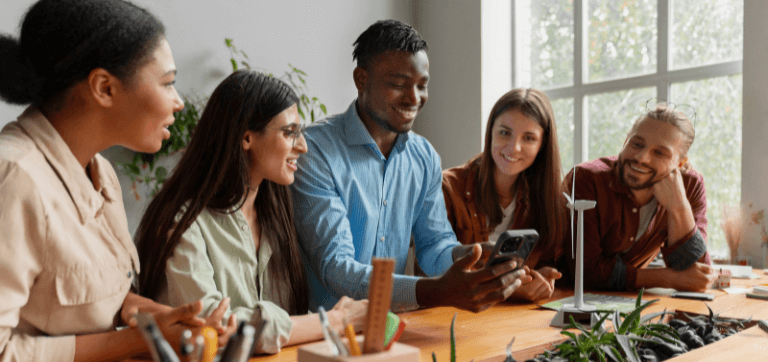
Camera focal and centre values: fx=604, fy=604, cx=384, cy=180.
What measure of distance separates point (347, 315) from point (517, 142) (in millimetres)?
1139

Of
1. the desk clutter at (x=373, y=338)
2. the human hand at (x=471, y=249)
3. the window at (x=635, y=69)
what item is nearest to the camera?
the desk clutter at (x=373, y=338)

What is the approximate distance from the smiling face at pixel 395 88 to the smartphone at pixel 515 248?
698 millimetres

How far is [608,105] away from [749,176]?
3.96 feet

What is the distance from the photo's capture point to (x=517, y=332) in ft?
4.94

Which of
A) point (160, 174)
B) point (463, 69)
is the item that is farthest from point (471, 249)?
point (463, 69)

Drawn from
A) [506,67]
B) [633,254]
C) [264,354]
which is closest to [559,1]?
[506,67]

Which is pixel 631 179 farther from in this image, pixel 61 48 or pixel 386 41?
pixel 61 48

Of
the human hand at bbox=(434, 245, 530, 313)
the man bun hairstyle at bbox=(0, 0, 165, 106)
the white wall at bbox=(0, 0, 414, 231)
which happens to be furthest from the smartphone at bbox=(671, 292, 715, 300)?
the white wall at bbox=(0, 0, 414, 231)

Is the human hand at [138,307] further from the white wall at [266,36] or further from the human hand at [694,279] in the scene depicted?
the white wall at [266,36]

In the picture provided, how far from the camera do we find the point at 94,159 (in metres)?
1.26

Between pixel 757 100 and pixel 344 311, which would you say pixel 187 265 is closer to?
pixel 344 311

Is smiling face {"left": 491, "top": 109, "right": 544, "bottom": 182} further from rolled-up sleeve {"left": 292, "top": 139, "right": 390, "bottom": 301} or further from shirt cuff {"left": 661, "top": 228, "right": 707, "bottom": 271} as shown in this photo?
rolled-up sleeve {"left": 292, "top": 139, "right": 390, "bottom": 301}

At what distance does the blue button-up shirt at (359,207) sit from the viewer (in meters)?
1.76

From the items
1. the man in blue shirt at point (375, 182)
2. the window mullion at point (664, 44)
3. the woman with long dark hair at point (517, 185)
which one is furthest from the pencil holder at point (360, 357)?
the window mullion at point (664, 44)
